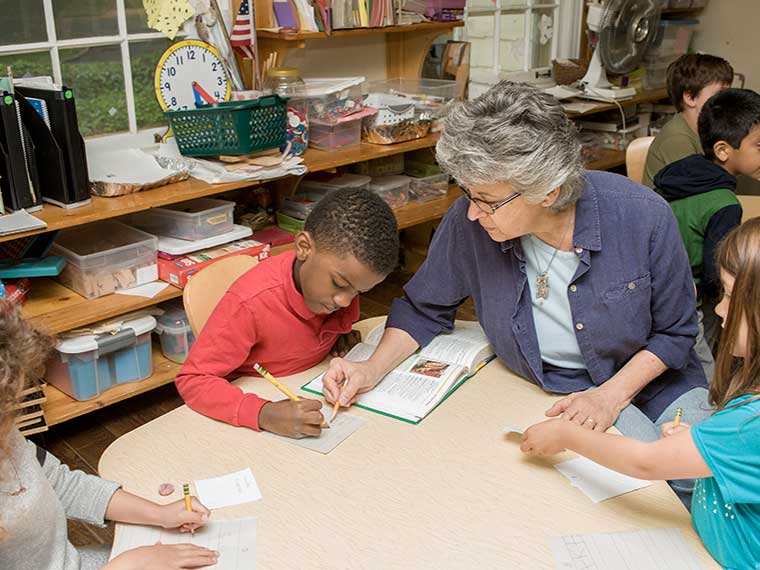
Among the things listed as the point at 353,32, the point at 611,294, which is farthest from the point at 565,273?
the point at 353,32

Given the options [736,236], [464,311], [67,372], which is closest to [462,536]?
[736,236]

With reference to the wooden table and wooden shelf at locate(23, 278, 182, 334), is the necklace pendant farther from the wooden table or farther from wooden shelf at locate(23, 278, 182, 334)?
wooden shelf at locate(23, 278, 182, 334)

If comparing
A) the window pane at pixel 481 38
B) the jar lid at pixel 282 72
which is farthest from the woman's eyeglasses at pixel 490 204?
the window pane at pixel 481 38

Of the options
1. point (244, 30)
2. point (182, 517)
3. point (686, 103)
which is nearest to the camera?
point (182, 517)

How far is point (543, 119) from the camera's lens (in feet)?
4.71

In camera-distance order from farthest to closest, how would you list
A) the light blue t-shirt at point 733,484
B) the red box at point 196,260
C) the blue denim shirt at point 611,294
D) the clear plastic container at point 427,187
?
the clear plastic container at point 427,187 < the red box at point 196,260 < the blue denim shirt at point 611,294 < the light blue t-shirt at point 733,484

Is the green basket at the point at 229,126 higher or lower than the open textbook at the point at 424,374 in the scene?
higher

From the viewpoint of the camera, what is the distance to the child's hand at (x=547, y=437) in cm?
129

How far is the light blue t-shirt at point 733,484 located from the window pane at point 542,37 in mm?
3501

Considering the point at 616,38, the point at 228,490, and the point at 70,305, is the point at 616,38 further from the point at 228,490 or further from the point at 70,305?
the point at 228,490

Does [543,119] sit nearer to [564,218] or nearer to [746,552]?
[564,218]

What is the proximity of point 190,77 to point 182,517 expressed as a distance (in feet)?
6.85

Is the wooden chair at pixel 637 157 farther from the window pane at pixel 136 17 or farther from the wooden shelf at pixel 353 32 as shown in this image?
the window pane at pixel 136 17

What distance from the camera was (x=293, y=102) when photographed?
2.91 meters
